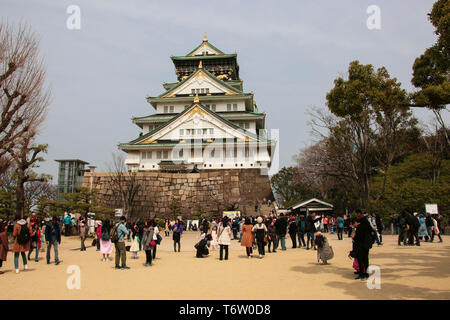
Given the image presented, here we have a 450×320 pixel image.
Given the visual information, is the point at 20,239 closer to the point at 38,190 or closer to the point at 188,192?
the point at 188,192

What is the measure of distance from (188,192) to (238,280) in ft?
84.9

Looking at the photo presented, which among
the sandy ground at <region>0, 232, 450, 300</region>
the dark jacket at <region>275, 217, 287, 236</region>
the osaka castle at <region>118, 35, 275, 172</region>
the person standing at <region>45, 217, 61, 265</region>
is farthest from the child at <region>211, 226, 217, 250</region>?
the osaka castle at <region>118, 35, 275, 172</region>

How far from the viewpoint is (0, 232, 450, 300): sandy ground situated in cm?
654

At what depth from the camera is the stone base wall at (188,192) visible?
106 feet

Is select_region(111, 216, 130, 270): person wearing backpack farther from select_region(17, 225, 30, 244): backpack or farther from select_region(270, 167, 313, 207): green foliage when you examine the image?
select_region(270, 167, 313, 207): green foliage

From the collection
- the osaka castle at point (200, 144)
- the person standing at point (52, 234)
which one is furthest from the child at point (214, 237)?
the osaka castle at point (200, 144)

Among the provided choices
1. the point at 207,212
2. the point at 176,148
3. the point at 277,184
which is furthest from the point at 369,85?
the point at 277,184

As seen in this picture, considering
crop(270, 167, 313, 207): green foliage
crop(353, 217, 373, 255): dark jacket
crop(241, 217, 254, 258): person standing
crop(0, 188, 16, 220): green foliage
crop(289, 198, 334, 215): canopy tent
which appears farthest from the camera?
crop(270, 167, 313, 207): green foliage

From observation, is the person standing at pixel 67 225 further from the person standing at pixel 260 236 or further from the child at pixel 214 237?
the person standing at pixel 260 236

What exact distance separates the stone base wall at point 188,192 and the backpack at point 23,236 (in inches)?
856

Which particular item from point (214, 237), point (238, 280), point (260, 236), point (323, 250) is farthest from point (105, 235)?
point (323, 250)

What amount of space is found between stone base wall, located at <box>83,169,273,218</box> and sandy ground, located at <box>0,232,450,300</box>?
20.6m

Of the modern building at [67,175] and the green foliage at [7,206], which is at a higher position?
the modern building at [67,175]

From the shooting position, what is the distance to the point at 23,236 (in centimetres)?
976
